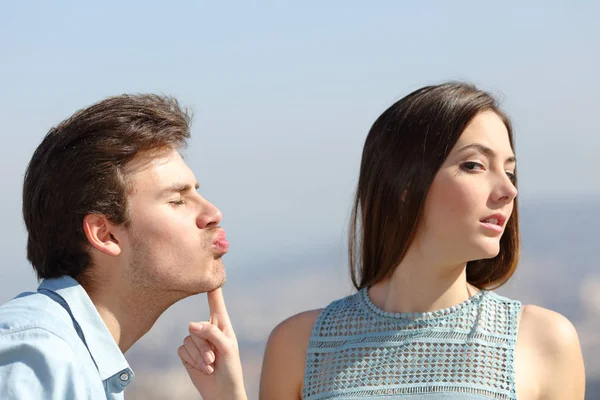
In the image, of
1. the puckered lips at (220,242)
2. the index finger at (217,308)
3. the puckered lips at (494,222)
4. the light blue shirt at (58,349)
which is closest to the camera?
the light blue shirt at (58,349)

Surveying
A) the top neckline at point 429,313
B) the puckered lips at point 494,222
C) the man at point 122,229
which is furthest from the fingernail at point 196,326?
A: the puckered lips at point 494,222

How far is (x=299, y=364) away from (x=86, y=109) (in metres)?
1.39

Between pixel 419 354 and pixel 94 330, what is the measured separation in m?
1.31

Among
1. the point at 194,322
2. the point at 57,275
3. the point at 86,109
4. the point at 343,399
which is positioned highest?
the point at 86,109

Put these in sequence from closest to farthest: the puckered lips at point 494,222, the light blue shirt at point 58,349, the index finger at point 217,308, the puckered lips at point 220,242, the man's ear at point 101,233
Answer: the light blue shirt at point 58,349 → the puckered lips at point 494,222 → the man's ear at point 101,233 → the puckered lips at point 220,242 → the index finger at point 217,308

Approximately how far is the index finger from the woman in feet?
0.78

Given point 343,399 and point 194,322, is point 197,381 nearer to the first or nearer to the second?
point 194,322

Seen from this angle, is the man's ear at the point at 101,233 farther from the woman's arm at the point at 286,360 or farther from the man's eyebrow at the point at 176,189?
the woman's arm at the point at 286,360

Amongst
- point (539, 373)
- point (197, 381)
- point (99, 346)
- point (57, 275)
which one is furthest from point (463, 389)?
point (57, 275)

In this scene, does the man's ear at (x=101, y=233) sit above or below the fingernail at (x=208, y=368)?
above

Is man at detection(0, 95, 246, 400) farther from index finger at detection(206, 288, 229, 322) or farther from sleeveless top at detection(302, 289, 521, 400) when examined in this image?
sleeveless top at detection(302, 289, 521, 400)

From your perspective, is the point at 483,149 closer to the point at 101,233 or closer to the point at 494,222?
the point at 494,222

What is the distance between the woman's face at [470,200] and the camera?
367cm

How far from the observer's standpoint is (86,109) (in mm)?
3938
